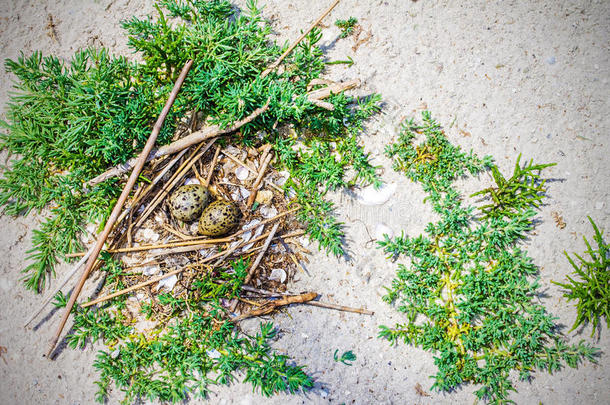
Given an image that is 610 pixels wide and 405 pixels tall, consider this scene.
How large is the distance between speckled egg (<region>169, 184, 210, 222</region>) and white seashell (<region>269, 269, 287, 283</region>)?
0.77 meters

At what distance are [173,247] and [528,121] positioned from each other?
3.14 metres

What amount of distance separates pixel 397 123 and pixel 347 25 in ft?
3.11

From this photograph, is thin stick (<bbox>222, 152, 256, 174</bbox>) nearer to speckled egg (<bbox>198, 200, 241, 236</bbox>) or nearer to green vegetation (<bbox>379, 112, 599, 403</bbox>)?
speckled egg (<bbox>198, 200, 241, 236</bbox>)

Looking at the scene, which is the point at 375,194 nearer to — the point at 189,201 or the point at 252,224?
the point at 252,224

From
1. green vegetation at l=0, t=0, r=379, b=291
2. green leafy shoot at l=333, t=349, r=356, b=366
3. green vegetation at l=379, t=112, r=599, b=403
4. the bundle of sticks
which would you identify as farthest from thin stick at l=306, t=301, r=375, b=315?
green vegetation at l=0, t=0, r=379, b=291

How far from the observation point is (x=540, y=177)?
2861 millimetres

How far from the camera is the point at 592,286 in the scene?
2.74 m

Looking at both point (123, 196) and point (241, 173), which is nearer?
point (123, 196)

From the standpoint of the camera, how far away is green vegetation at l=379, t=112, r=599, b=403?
273cm

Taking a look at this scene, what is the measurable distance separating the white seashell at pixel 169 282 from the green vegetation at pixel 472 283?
171cm

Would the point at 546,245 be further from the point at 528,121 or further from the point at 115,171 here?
the point at 115,171

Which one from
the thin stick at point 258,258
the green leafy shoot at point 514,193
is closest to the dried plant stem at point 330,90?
the thin stick at point 258,258

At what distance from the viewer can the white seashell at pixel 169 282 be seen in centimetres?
280

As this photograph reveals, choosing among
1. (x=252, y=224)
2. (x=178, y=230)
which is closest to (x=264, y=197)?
(x=252, y=224)
